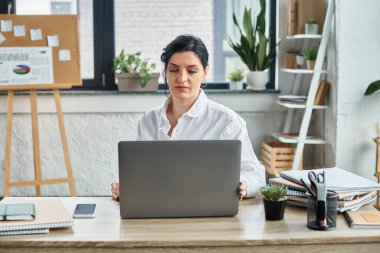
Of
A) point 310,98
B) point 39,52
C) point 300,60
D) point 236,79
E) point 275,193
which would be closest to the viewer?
point 275,193

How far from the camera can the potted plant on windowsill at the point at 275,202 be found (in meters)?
2.03

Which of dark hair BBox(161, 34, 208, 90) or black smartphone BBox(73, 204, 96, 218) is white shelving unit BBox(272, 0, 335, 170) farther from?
black smartphone BBox(73, 204, 96, 218)

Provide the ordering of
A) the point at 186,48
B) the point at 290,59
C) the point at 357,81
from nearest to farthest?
the point at 186,48 → the point at 357,81 → the point at 290,59

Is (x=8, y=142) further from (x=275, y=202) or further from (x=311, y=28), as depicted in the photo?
(x=275, y=202)

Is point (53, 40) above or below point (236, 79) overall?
above

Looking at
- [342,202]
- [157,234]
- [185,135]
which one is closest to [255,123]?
[185,135]

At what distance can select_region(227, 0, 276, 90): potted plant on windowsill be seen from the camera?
Answer: 4469 millimetres

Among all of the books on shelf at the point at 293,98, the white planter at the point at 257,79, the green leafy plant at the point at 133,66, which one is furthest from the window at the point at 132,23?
the books on shelf at the point at 293,98

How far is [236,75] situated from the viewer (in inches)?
183

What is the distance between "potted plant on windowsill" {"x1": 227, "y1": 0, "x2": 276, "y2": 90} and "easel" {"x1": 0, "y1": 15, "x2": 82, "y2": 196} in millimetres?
1115

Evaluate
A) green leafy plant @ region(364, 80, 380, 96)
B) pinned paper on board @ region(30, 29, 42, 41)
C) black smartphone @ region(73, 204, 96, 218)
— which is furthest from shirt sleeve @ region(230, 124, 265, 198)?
pinned paper on board @ region(30, 29, 42, 41)

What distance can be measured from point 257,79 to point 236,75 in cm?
16

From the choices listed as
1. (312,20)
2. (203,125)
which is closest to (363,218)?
(203,125)

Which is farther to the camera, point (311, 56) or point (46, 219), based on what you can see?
point (311, 56)
